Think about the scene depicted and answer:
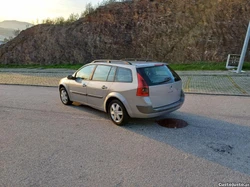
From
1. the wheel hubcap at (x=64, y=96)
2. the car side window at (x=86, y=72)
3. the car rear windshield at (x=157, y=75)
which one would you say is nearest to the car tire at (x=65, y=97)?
the wheel hubcap at (x=64, y=96)

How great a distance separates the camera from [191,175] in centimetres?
323

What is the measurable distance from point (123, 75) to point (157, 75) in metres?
0.82

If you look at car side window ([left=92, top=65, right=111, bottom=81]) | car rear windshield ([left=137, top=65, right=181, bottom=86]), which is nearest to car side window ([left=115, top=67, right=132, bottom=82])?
car rear windshield ([left=137, top=65, right=181, bottom=86])

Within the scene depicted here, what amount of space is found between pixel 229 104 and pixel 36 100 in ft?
22.3

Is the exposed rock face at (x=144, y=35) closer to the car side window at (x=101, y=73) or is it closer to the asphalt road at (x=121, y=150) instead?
the asphalt road at (x=121, y=150)

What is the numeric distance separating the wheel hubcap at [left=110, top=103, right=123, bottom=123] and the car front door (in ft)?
3.95

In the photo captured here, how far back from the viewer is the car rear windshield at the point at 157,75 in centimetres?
502

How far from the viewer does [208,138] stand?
177 inches

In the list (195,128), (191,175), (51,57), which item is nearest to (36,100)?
(195,128)

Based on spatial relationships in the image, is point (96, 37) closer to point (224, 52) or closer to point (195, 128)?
point (224, 52)

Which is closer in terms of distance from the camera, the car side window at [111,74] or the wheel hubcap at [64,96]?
the car side window at [111,74]

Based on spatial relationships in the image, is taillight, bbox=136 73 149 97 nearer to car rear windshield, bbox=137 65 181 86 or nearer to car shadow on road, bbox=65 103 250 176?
car rear windshield, bbox=137 65 181 86

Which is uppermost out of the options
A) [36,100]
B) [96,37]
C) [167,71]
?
[96,37]

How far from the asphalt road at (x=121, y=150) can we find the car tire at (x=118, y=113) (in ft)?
0.53
